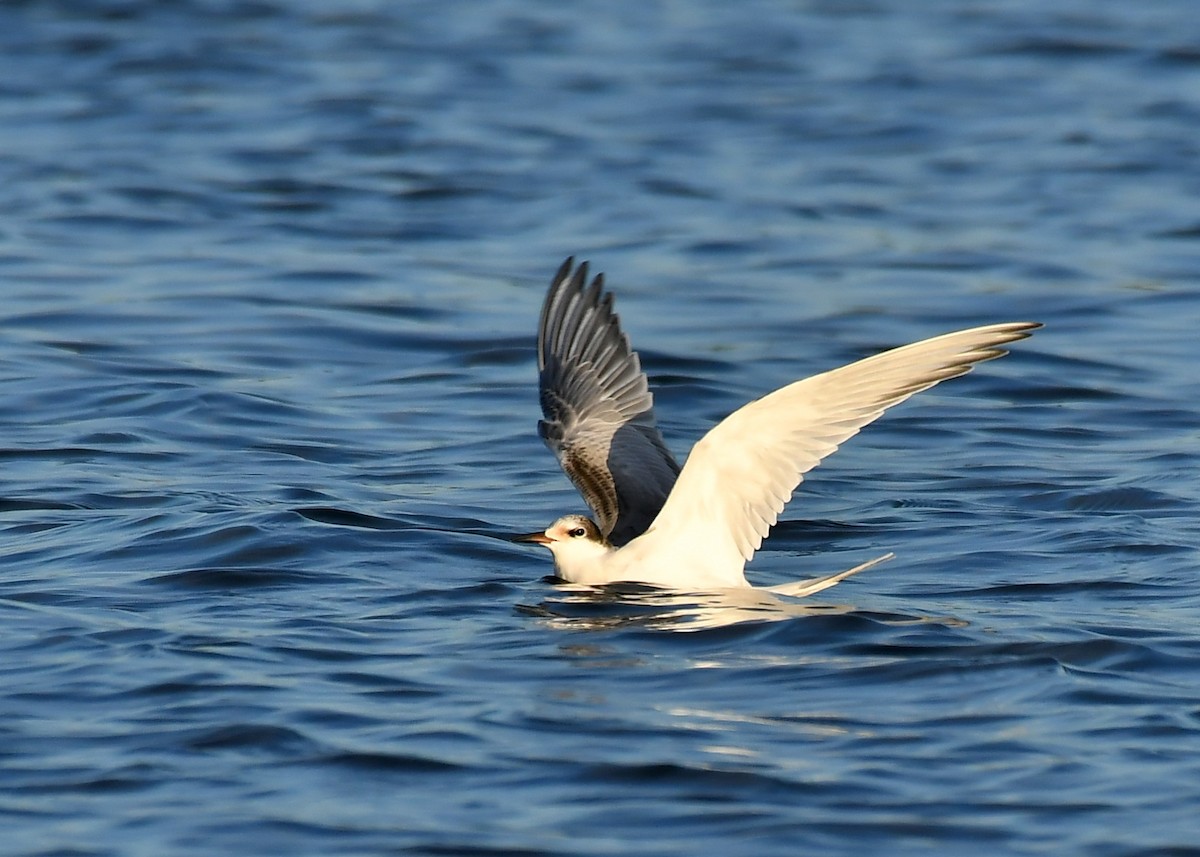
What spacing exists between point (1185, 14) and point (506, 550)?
19188 mm

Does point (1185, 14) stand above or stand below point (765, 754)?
above

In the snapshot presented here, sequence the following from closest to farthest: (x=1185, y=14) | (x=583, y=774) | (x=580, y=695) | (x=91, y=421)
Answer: (x=583, y=774), (x=580, y=695), (x=91, y=421), (x=1185, y=14)

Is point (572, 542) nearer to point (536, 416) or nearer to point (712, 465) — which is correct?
point (712, 465)

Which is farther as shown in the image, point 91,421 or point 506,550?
point 91,421

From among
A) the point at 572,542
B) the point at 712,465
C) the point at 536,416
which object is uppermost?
the point at 712,465

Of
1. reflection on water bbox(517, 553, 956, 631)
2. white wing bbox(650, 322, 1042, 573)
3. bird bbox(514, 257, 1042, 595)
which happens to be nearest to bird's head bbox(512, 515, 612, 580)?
bird bbox(514, 257, 1042, 595)

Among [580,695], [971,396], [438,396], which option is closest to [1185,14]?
[971,396]

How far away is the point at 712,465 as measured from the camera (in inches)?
332

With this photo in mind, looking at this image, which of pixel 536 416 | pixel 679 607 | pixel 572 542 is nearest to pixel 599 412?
pixel 572 542

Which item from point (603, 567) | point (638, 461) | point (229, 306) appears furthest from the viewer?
point (229, 306)

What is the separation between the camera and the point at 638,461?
391 inches

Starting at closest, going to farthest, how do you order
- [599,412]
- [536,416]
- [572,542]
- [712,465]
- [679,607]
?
1. [712,465]
2. [679,607]
3. [572,542]
4. [599,412]
5. [536,416]

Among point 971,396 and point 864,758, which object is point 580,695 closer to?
point 864,758

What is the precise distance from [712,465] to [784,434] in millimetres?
327
